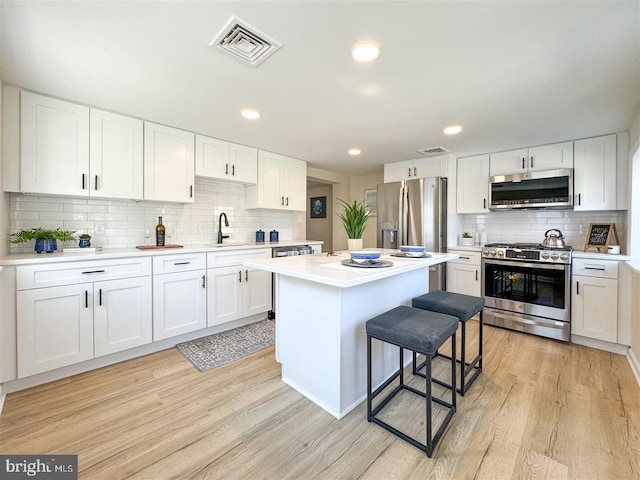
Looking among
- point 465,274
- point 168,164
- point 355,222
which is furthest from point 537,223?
point 168,164

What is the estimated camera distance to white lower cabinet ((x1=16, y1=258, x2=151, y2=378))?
6.51 feet

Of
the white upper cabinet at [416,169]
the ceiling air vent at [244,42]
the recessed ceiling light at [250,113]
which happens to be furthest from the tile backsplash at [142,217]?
the ceiling air vent at [244,42]

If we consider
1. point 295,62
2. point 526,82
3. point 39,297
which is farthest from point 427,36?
point 39,297

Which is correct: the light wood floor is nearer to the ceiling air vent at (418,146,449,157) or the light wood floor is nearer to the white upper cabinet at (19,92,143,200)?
the white upper cabinet at (19,92,143,200)

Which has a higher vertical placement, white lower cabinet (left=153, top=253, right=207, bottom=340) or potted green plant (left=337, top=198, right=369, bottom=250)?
potted green plant (left=337, top=198, right=369, bottom=250)

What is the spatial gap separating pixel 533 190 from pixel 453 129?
4.36 feet

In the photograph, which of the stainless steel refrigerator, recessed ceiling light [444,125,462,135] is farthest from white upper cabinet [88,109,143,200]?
the stainless steel refrigerator

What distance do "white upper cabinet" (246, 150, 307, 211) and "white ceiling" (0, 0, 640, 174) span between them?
927 mm

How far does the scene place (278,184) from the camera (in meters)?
3.93

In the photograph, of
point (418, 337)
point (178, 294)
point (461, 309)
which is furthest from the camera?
point (178, 294)

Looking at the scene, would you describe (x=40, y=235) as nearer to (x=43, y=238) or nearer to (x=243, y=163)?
(x=43, y=238)

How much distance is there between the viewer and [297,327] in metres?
1.99

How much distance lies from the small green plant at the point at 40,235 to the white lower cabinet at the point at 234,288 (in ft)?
3.83

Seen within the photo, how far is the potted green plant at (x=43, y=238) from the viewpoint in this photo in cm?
223
